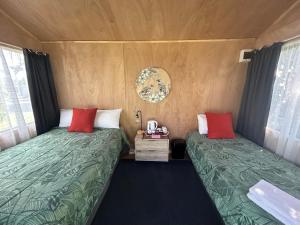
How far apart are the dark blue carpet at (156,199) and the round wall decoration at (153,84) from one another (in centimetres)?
122

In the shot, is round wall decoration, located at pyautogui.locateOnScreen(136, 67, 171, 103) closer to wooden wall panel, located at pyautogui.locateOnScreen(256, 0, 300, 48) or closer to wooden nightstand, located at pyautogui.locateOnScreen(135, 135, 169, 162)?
wooden nightstand, located at pyautogui.locateOnScreen(135, 135, 169, 162)

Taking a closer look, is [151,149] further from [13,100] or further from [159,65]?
[13,100]

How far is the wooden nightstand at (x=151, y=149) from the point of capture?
246 centimetres

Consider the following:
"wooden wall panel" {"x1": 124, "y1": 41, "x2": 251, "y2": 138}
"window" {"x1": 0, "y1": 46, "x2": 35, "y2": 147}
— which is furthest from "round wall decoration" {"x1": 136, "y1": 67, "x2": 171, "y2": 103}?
"window" {"x1": 0, "y1": 46, "x2": 35, "y2": 147}

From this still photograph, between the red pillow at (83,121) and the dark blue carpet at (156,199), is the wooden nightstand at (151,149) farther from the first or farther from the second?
the red pillow at (83,121)

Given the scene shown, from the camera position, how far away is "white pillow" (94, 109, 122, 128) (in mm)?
2598

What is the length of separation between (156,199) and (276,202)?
119 cm

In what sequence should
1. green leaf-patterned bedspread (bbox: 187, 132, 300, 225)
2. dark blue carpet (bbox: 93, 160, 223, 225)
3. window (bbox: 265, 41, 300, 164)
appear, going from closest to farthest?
green leaf-patterned bedspread (bbox: 187, 132, 300, 225) < dark blue carpet (bbox: 93, 160, 223, 225) < window (bbox: 265, 41, 300, 164)

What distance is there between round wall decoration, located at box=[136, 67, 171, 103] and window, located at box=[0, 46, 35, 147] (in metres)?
1.73

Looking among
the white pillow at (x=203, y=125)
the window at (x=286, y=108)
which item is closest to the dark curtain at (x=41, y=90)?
the white pillow at (x=203, y=125)

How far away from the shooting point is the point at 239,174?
1383 mm

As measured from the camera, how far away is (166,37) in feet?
8.09

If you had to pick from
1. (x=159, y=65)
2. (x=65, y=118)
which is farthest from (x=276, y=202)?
(x=65, y=118)

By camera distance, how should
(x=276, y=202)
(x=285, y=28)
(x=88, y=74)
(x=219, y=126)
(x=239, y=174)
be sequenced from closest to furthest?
(x=276, y=202)
(x=239, y=174)
(x=285, y=28)
(x=219, y=126)
(x=88, y=74)
